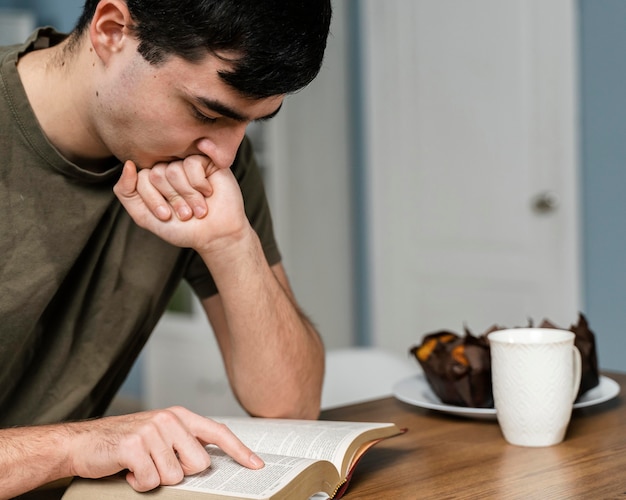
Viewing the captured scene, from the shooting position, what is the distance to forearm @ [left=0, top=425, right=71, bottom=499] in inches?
41.0

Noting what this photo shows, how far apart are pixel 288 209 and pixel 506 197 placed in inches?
30.8

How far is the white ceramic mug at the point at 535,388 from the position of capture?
3.98ft

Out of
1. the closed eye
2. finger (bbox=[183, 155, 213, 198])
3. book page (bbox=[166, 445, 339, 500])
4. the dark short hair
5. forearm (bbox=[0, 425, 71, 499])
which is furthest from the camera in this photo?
finger (bbox=[183, 155, 213, 198])

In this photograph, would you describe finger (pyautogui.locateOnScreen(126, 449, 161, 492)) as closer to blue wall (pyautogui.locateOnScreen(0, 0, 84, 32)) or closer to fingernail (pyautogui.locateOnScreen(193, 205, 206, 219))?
fingernail (pyautogui.locateOnScreen(193, 205, 206, 219))

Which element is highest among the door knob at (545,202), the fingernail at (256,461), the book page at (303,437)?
the door knob at (545,202)

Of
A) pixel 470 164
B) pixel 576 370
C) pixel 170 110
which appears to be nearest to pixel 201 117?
pixel 170 110

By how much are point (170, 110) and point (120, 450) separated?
1.51ft

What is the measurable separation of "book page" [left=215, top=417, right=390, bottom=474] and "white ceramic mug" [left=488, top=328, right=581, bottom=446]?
0.56 ft

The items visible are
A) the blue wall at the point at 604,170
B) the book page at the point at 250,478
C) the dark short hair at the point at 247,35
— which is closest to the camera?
the book page at the point at 250,478

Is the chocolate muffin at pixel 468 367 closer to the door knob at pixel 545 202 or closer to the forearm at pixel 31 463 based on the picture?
the forearm at pixel 31 463

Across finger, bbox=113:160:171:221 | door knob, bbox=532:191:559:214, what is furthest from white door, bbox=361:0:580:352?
finger, bbox=113:160:171:221

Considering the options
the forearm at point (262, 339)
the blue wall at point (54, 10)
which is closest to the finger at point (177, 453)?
the forearm at point (262, 339)

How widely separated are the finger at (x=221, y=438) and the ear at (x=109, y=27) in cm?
49

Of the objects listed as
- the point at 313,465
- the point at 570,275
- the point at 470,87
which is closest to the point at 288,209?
the point at 470,87
